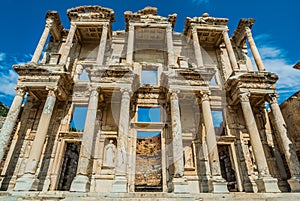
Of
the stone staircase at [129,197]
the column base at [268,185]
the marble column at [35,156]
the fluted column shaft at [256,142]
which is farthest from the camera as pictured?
the fluted column shaft at [256,142]

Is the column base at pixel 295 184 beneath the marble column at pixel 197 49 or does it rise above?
beneath

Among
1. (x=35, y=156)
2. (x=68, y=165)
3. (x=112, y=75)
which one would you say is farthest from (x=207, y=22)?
(x=68, y=165)

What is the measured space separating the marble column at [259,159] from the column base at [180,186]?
383 cm

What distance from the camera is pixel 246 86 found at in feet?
41.7

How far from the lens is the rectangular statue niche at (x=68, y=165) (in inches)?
569

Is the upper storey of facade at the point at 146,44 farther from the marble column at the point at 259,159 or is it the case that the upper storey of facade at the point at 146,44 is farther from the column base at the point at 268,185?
the column base at the point at 268,185

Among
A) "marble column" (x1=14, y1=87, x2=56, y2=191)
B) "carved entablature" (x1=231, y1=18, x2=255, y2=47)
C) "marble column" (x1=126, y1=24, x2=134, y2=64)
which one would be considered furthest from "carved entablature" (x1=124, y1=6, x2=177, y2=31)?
"marble column" (x1=14, y1=87, x2=56, y2=191)

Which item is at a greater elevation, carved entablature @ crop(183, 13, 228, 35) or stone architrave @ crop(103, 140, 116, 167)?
carved entablature @ crop(183, 13, 228, 35)

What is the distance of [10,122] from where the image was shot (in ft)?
37.0

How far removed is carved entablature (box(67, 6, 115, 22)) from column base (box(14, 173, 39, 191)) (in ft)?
36.1

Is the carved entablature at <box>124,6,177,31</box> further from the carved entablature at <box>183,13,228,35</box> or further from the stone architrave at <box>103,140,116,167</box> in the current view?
the stone architrave at <box>103,140,116,167</box>

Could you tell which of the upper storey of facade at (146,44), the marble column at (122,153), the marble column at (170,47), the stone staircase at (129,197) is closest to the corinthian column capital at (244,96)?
the upper storey of facade at (146,44)

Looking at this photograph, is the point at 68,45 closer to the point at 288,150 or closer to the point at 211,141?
the point at 211,141

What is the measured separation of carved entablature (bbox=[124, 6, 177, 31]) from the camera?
15789 millimetres
